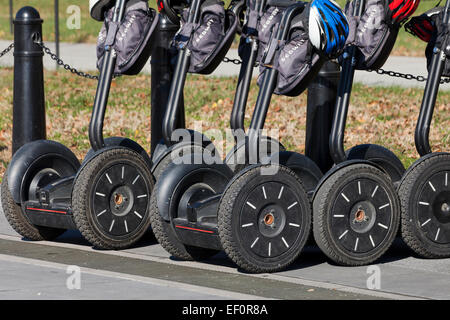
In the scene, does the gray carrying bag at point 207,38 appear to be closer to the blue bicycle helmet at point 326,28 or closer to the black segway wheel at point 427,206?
the blue bicycle helmet at point 326,28

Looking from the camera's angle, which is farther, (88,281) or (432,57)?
(432,57)

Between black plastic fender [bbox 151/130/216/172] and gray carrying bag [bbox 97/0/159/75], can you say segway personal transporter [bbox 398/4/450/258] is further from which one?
gray carrying bag [bbox 97/0/159/75]

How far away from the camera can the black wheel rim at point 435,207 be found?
745cm

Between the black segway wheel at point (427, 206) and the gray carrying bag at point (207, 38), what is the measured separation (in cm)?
155

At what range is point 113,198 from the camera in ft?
25.3

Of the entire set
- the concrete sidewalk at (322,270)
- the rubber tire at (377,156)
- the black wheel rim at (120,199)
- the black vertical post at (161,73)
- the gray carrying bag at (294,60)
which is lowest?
the concrete sidewalk at (322,270)

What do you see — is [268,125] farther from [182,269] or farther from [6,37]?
[6,37]

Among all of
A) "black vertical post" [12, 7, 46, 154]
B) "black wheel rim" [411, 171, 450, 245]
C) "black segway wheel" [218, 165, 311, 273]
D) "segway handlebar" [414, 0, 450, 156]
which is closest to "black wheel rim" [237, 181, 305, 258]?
"black segway wheel" [218, 165, 311, 273]

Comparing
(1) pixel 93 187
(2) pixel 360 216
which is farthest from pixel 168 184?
(2) pixel 360 216

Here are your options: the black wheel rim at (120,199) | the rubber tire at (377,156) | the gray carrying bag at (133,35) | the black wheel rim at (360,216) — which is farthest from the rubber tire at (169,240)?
the rubber tire at (377,156)

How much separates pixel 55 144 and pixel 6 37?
14777 mm

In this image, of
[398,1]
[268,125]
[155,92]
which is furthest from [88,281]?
[268,125]

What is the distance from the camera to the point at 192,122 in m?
13.2

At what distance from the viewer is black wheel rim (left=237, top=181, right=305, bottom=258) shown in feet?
22.7
